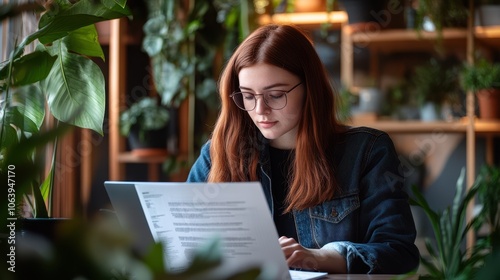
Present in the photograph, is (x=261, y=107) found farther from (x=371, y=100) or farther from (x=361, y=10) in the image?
(x=371, y=100)

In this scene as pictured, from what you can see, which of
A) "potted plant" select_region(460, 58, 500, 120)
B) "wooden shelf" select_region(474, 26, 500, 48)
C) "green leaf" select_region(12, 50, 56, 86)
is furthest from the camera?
"wooden shelf" select_region(474, 26, 500, 48)

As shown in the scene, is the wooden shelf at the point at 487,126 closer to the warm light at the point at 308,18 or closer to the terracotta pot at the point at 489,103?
the terracotta pot at the point at 489,103

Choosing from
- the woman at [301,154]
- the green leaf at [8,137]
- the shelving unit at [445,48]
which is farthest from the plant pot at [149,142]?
the green leaf at [8,137]

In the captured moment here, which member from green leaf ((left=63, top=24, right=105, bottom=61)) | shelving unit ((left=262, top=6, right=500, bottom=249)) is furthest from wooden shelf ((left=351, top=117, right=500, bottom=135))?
green leaf ((left=63, top=24, right=105, bottom=61))

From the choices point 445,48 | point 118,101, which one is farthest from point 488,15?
point 118,101

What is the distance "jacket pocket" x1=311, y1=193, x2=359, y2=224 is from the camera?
1762 millimetres

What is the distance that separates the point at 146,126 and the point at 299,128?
186 cm

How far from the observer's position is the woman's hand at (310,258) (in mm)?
1407

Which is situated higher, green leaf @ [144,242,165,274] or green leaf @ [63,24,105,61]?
green leaf @ [63,24,105,61]

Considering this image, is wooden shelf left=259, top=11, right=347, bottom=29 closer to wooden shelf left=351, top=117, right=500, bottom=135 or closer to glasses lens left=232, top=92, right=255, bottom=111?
wooden shelf left=351, top=117, right=500, bottom=135

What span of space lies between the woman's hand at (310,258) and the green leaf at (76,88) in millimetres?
483

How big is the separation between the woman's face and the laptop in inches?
20.1

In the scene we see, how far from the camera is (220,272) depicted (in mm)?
476

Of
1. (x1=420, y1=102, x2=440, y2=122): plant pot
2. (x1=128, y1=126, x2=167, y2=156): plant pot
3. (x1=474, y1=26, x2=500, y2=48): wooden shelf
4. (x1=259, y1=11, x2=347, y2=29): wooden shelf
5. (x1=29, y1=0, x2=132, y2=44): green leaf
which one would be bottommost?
(x1=128, y1=126, x2=167, y2=156): plant pot
